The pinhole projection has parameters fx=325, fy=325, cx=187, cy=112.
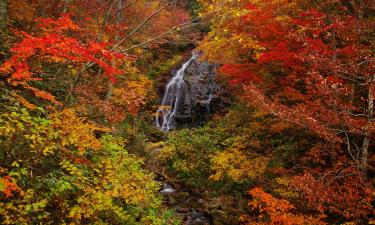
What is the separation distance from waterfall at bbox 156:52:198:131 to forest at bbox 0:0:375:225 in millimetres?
162

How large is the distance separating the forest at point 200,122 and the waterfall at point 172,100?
16cm

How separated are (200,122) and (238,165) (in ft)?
31.6

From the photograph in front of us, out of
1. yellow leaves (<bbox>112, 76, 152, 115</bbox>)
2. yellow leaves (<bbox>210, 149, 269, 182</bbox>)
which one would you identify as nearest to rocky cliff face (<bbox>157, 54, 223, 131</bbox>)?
yellow leaves (<bbox>112, 76, 152, 115</bbox>)

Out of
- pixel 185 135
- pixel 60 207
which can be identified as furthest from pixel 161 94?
pixel 60 207

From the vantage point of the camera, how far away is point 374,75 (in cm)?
845

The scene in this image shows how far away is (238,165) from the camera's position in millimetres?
13297

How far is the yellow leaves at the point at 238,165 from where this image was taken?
12555mm

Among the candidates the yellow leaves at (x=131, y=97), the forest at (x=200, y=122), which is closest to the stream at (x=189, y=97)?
the forest at (x=200, y=122)

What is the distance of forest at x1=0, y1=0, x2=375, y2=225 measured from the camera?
617 centimetres

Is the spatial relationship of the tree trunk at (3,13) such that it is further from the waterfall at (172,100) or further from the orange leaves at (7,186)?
the waterfall at (172,100)

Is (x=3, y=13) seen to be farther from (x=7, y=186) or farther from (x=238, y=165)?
(x=238, y=165)

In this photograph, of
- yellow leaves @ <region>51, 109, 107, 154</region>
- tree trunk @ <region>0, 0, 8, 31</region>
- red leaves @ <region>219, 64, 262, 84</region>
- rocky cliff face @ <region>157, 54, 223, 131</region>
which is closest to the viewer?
yellow leaves @ <region>51, 109, 107, 154</region>

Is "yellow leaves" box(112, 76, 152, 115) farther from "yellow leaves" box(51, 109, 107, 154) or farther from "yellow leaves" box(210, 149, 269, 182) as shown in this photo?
"yellow leaves" box(51, 109, 107, 154)

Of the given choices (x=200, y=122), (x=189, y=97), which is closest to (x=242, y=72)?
(x=200, y=122)
